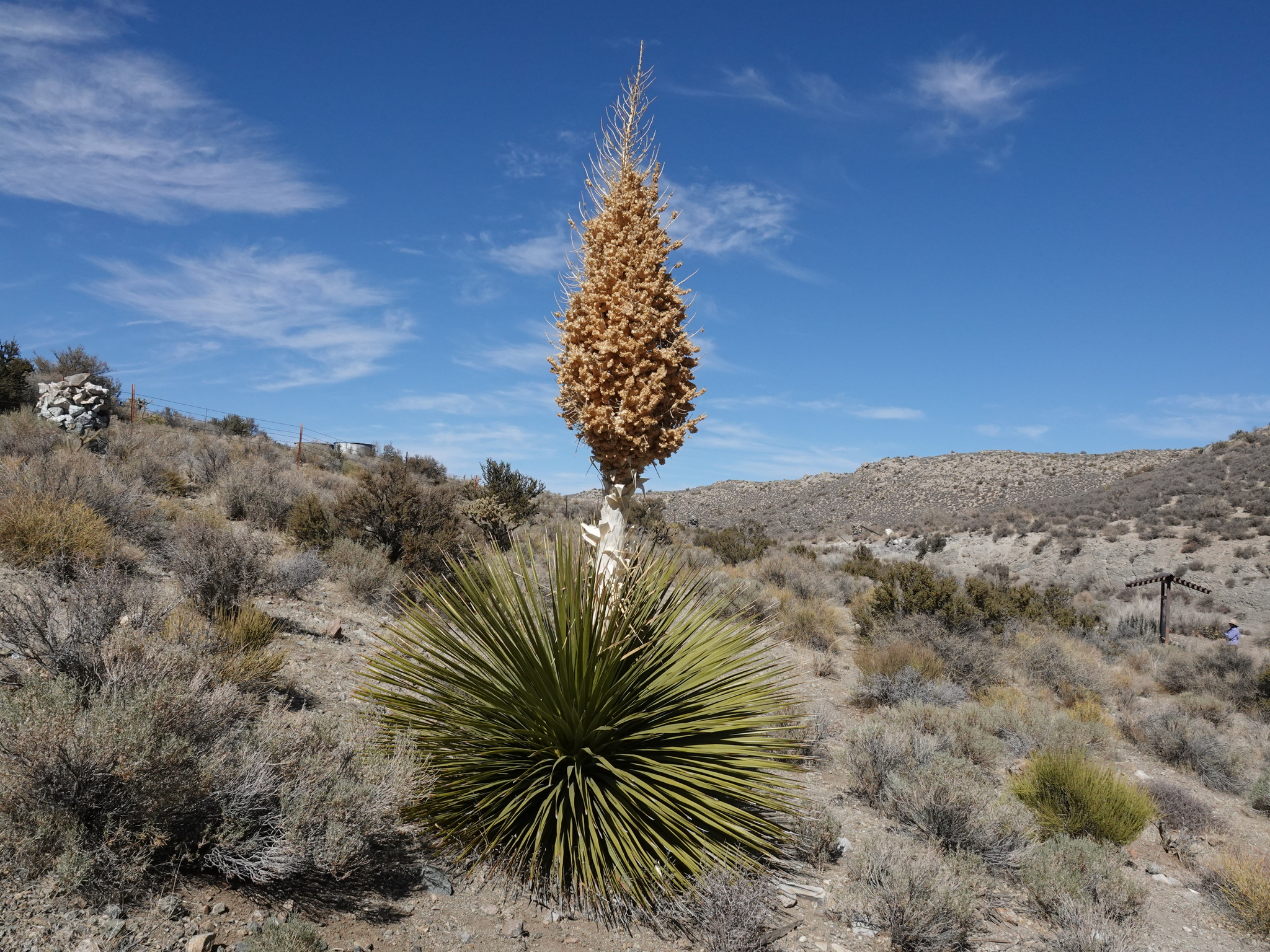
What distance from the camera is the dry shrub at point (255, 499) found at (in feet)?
42.6

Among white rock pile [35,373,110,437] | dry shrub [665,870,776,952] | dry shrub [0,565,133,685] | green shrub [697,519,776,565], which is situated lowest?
dry shrub [665,870,776,952]

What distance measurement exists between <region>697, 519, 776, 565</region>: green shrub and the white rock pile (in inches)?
636

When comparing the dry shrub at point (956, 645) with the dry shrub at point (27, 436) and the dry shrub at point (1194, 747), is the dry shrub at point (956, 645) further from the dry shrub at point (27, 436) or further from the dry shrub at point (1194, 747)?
the dry shrub at point (27, 436)

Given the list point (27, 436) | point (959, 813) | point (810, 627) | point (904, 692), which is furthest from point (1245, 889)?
point (27, 436)

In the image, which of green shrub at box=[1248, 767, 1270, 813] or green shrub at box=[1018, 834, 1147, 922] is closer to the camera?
green shrub at box=[1018, 834, 1147, 922]

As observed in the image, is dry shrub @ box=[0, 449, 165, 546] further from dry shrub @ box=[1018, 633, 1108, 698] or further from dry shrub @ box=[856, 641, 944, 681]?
dry shrub @ box=[1018, 633, 1108, 698]

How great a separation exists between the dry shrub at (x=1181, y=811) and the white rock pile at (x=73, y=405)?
19948mm

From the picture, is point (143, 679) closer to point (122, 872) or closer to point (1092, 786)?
point (122, 872)

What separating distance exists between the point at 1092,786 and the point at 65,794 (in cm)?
775

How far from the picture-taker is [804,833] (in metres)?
5.25

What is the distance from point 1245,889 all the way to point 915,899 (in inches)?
133

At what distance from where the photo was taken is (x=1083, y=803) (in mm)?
6539

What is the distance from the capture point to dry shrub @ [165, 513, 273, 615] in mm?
7152

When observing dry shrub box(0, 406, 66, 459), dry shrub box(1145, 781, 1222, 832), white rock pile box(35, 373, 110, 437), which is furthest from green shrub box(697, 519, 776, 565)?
white rock pile box(35, 373, 110, 437)
